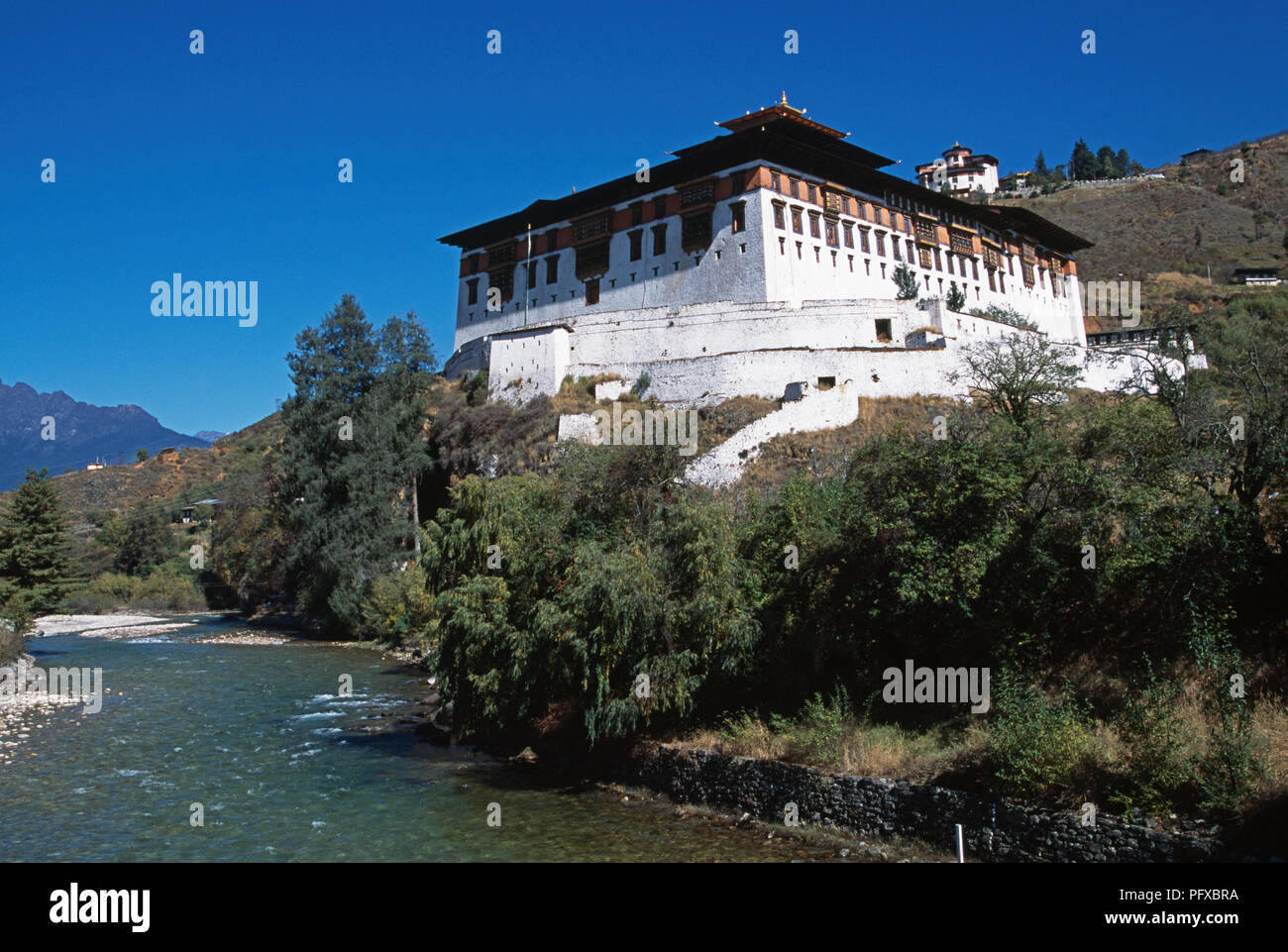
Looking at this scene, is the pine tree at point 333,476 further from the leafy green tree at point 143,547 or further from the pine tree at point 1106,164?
the pine tree at point 1106,164

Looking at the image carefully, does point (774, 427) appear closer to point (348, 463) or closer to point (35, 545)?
point (348, 463)

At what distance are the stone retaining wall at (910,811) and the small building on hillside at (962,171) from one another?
15915cm

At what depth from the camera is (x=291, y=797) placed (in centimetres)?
2188

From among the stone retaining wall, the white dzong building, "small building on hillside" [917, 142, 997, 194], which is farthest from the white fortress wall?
"small building on hillside" [917, 142, 997, 194]

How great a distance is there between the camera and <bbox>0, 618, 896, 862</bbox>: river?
18469mm

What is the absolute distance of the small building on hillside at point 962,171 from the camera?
162000 millimetres

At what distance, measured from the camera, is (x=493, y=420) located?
56.6m

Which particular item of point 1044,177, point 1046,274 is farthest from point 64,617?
point 1044,177

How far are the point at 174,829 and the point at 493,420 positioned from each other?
38.7m

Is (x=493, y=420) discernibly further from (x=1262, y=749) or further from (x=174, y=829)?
(x=1262, y=749)

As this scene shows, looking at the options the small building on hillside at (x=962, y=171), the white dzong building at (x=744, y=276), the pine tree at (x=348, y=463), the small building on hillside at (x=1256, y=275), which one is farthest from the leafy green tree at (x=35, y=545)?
the small building on hillside at (x=962, y=171)

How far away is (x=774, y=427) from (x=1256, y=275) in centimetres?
8001

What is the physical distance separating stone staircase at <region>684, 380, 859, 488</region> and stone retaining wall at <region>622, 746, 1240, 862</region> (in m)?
22.4

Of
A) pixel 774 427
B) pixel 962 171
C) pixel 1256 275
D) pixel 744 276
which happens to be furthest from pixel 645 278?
pixel 962 171
